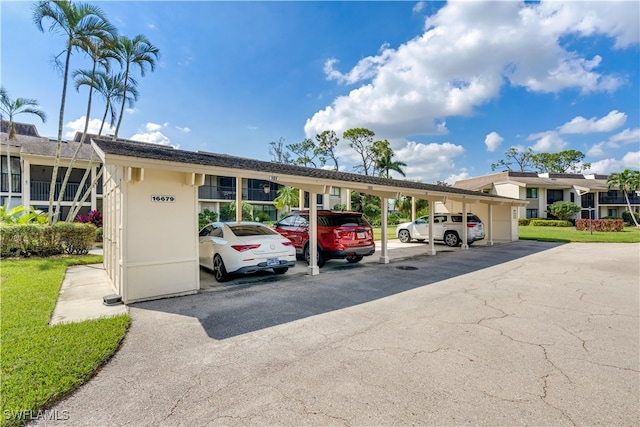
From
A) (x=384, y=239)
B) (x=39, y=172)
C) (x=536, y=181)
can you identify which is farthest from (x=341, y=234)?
(x=536, y=181)

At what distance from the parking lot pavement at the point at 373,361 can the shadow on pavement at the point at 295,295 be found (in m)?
0.05

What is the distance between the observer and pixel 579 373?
308cm

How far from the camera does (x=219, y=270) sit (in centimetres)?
739

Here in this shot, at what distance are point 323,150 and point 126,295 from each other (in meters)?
36.5

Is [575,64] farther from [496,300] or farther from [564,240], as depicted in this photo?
[496,300]

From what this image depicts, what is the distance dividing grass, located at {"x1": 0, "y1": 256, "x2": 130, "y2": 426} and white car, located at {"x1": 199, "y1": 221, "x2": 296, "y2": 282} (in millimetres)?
2615

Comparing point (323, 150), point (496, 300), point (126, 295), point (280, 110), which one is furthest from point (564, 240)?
point (323, 150)

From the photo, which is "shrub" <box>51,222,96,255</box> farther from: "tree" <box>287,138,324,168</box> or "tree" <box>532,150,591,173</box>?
"tree" <box>532,150,591,173</box>

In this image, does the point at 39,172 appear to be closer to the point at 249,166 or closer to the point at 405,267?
the point at 249,166

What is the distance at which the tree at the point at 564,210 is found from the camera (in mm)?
31719

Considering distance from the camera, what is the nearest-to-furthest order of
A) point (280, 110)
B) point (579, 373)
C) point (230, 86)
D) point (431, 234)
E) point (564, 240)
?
point (579, 373)
point (431, 234)
point (230, 86)
point (564, 240)
point (280, 110)

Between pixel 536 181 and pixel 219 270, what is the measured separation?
43398 millimetres

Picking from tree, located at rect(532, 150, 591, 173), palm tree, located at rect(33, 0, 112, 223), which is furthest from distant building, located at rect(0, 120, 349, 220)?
tree, located at rect(532, 150, 591, 173)

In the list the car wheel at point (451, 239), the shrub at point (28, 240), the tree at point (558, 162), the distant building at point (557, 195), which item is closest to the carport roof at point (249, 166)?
the car wheel at point (451, 239)
